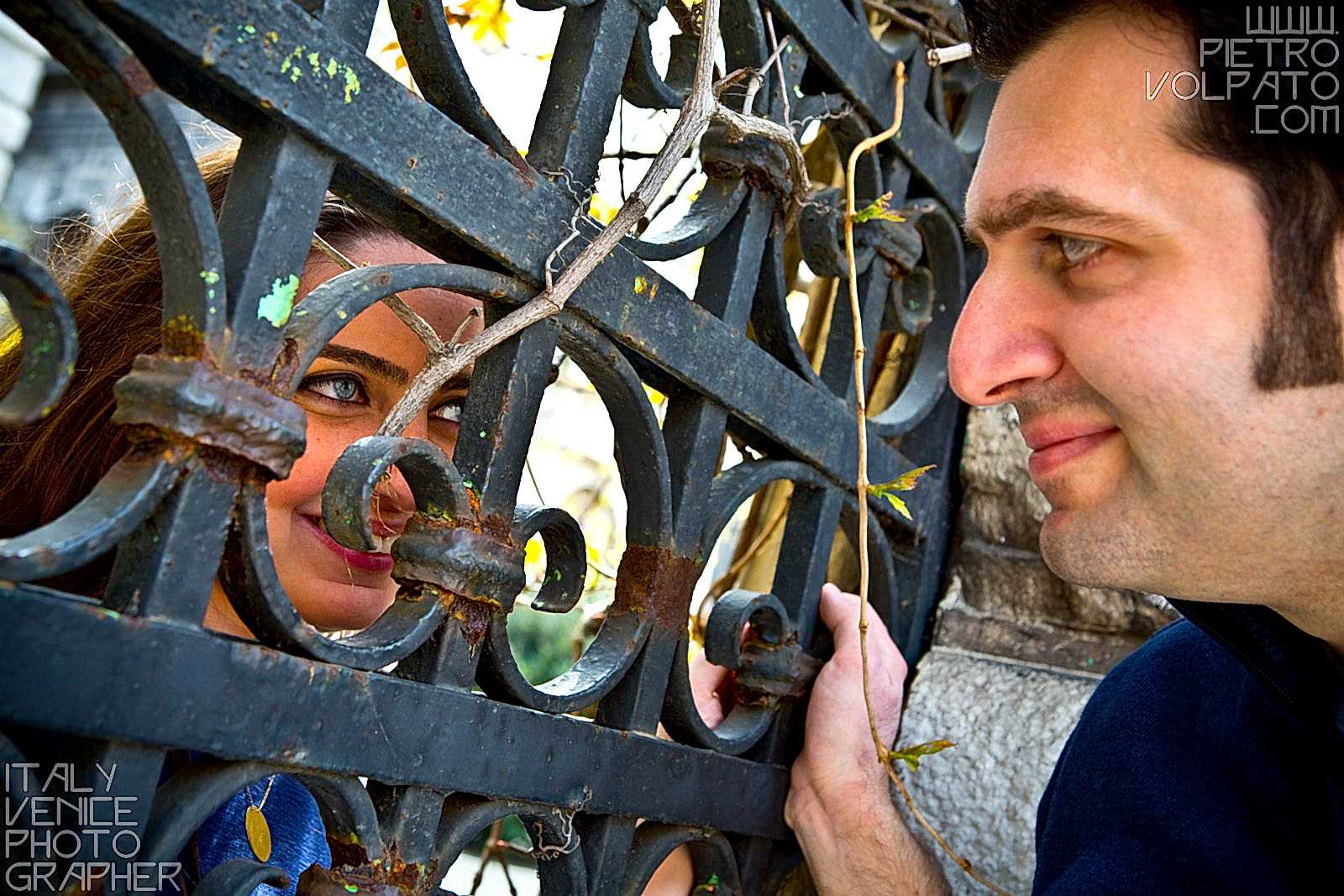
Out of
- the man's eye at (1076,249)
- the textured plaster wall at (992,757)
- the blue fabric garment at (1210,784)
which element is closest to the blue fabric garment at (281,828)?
the textured plaster wall at (992,757)

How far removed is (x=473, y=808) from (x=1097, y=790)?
93 cm

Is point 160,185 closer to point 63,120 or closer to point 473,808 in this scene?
point 473,808

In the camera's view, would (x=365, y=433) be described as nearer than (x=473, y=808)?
No

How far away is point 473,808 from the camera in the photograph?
120cm

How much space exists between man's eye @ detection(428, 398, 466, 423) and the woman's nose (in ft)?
2.82

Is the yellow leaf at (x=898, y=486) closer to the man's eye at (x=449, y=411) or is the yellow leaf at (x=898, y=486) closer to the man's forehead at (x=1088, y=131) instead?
the man's forehead at (x=1088, y=131)

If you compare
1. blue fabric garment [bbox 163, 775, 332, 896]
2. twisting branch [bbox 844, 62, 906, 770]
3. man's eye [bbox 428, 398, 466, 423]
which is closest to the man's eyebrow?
twisting branch [bbox 844, 62, 906, 770]

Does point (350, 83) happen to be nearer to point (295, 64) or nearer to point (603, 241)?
point (295, 64)

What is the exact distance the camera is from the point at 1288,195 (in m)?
1.30

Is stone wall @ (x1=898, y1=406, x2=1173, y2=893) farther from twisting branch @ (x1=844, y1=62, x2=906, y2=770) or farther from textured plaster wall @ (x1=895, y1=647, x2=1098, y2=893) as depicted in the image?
twisting branch @ (x1=844, y1=62, x2=906, y2=770)

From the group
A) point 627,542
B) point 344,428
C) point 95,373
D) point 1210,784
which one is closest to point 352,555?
point 344,428

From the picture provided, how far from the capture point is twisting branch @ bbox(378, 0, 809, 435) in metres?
1.13

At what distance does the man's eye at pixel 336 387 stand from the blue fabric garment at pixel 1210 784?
1.23 m

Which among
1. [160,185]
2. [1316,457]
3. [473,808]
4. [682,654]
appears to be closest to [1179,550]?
[1316,457]
